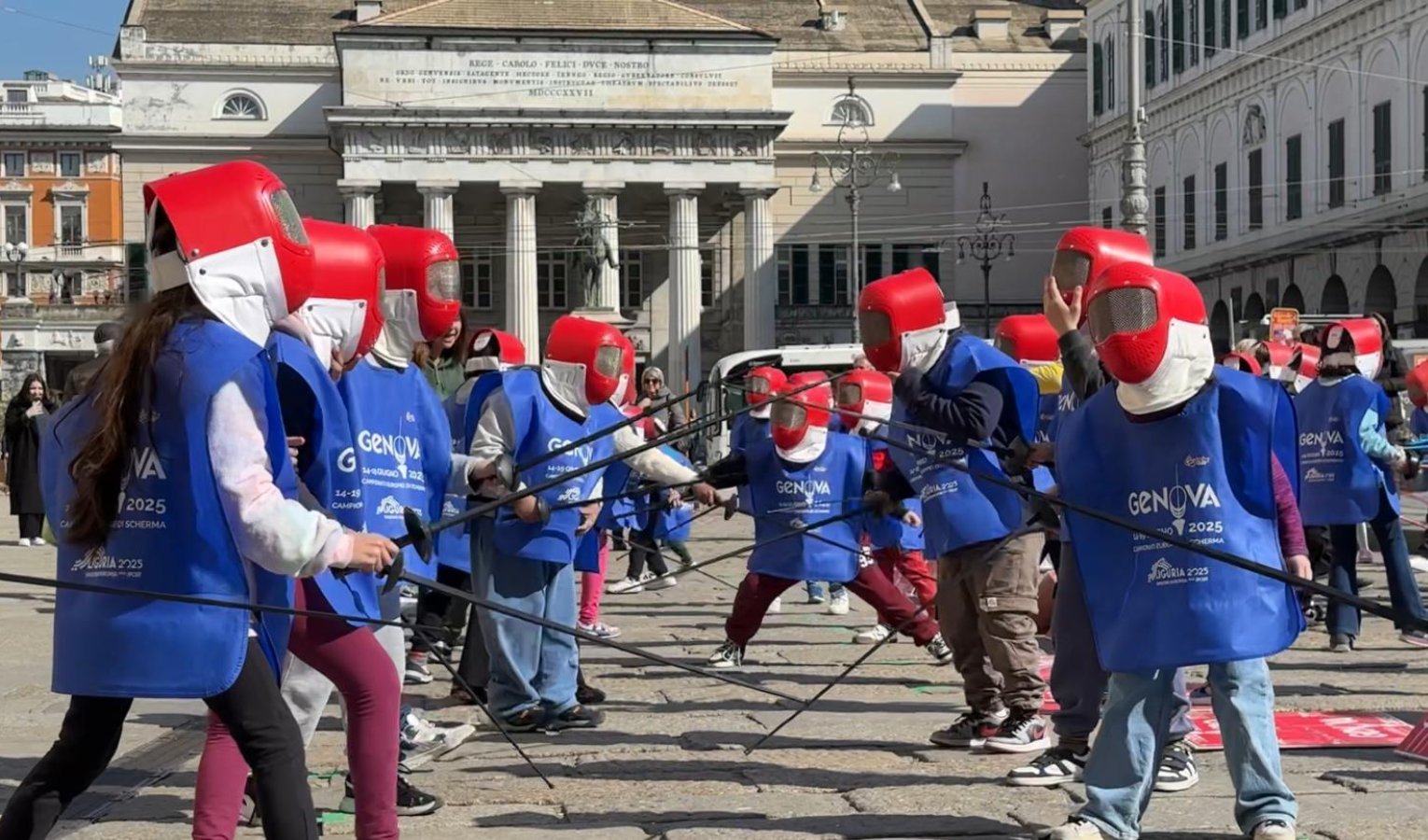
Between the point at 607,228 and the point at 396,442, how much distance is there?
59.8 metres

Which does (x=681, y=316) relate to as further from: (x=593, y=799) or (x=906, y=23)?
(x=593, y=799)

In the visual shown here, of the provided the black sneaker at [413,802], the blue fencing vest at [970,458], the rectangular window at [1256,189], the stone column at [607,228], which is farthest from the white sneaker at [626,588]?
the stone column at [607,228]

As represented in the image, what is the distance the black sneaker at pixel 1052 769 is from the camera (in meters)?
7.29

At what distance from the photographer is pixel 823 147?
72.6m

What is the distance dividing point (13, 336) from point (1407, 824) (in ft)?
228

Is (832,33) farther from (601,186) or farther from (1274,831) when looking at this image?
(1274,831)

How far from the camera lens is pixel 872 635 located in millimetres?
13094

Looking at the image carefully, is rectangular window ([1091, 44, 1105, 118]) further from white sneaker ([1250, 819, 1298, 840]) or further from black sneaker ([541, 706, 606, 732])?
white sneaker ([1250, 819, 1298, 840])

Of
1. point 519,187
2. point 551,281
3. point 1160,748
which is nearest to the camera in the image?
point 1160,748

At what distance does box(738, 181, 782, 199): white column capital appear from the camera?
2682 inches

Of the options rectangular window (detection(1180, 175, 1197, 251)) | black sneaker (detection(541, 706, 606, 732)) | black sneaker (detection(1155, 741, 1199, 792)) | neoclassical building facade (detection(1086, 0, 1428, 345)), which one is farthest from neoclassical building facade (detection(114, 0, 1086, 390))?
black sneaker (detection(1155, 741, 1199, 792))

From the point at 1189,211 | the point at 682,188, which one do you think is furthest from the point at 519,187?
the point at 1189,211

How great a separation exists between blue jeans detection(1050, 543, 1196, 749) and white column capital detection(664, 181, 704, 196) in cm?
6117

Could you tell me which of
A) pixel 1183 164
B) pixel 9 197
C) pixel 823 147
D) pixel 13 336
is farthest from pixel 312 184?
pixel 9 197
